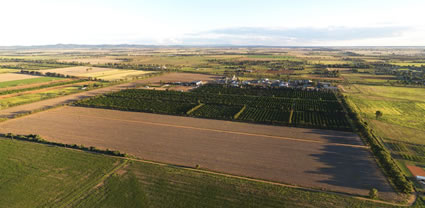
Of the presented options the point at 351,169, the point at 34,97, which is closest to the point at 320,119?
the point at 351,169

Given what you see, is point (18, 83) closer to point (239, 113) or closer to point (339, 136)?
point (239, 113)

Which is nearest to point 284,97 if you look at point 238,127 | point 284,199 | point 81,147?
point 238,127

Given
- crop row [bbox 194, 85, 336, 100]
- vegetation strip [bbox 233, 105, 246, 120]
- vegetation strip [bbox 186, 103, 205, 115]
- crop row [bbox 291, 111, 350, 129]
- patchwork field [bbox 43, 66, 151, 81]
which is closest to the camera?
crop row [bbox 291, 111, 350, 129]

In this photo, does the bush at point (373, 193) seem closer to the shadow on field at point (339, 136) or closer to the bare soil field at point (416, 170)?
the bare soil field at point (416, 170)

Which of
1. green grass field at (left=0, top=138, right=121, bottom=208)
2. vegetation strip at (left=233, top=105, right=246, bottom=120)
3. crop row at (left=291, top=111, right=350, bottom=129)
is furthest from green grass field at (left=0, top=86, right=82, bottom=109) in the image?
crop row at (left=291, top=111, right=350, bottom=129)

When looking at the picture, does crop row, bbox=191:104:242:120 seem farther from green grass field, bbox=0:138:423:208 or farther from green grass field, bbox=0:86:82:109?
green grass field, bbox=0:86:82:109

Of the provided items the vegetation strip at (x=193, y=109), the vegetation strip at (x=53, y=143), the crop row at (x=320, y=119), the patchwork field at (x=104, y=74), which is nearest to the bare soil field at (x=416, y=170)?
the crop row at (x=320, y=119)

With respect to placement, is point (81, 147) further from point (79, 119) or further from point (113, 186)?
point (79, 119)
